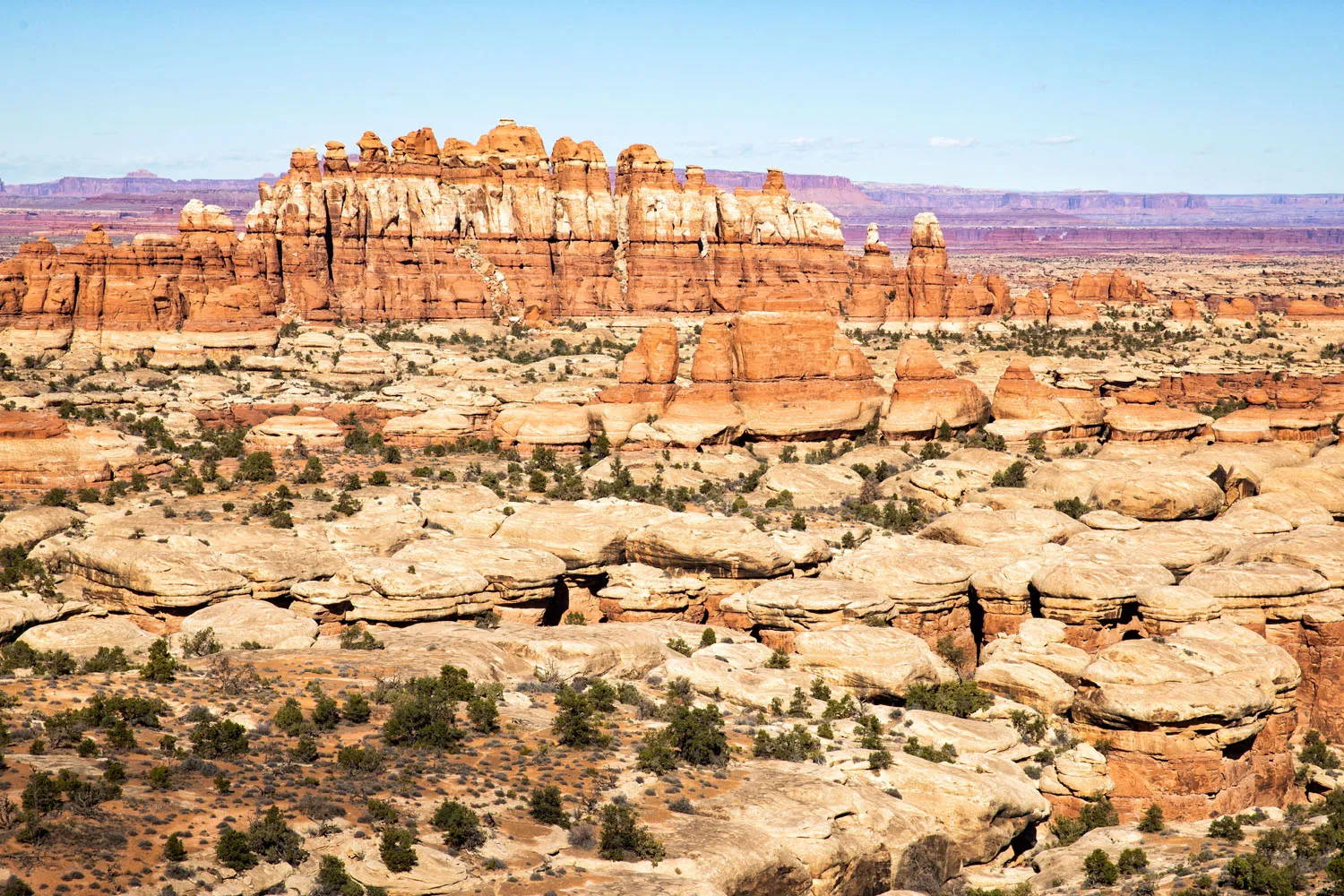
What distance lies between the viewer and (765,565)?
163ft

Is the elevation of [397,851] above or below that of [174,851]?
below

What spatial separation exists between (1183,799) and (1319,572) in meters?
13.4

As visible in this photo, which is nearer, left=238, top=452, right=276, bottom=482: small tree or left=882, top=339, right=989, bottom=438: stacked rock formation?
left=238, top=452, right=276, bottom=482: small tree

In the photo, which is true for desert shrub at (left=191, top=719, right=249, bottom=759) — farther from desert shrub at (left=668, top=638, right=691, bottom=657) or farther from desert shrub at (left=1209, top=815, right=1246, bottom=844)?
desert shrub at (left=1209, top=815, right=1246, bottom=844)

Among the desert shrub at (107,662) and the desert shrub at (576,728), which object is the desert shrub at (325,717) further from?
the desert shrub at (107,662)

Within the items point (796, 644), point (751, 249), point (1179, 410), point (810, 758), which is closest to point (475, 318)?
point (751, 249)

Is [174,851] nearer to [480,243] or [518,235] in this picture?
[480,243]

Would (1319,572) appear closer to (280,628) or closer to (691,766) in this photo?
(691,766)

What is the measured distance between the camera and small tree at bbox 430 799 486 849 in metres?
27.6

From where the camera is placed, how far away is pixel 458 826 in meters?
27.7

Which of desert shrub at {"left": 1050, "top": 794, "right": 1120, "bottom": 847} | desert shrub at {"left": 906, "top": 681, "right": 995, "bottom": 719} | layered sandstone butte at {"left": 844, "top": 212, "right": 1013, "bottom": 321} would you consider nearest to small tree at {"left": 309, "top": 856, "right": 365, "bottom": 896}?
desert shrub at {"left": 906, "top": 681, "right": 995, "bottom": 719}

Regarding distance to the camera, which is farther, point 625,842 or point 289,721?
point 289,721

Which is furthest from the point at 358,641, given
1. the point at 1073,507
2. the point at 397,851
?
the point at 1073,507

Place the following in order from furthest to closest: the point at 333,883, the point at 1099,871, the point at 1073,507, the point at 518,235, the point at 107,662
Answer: the point at 518,235 → the point at 1073,507 → the point at 107,662 → the point at 1099,871 → the point at 333,883
